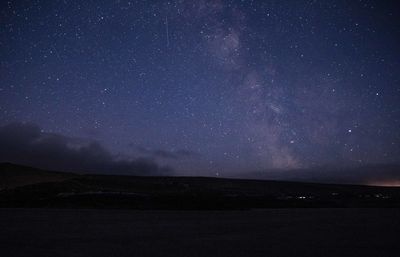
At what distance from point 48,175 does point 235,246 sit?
126 metres

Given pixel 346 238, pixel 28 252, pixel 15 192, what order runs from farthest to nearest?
pixel 15 192, pixel 346 238, pixel 28 252

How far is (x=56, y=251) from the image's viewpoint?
11.2 m

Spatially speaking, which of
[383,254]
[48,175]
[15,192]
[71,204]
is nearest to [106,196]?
[71,204]

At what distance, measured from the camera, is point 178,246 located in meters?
12.4

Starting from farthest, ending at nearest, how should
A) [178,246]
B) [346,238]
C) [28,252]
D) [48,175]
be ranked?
1. [48,175]
2. [346,238]
3. [178,246]
4. [28,252]

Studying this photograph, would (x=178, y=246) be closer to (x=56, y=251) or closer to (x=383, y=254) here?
(x=56, y=251)

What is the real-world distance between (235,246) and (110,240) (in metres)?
4.56

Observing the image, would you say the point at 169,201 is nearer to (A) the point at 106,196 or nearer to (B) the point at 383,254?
(A) the point at 106,196

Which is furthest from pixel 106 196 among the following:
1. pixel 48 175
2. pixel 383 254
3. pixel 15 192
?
pixel 48 175

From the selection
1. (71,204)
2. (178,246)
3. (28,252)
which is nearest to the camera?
(28,252)

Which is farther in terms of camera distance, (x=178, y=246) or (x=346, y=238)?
(x=346, y=238)

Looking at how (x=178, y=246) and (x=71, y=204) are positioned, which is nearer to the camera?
(x=178, y=246)

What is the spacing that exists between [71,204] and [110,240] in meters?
36.9

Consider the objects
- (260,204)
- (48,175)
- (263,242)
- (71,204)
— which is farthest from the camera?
(48,175)
